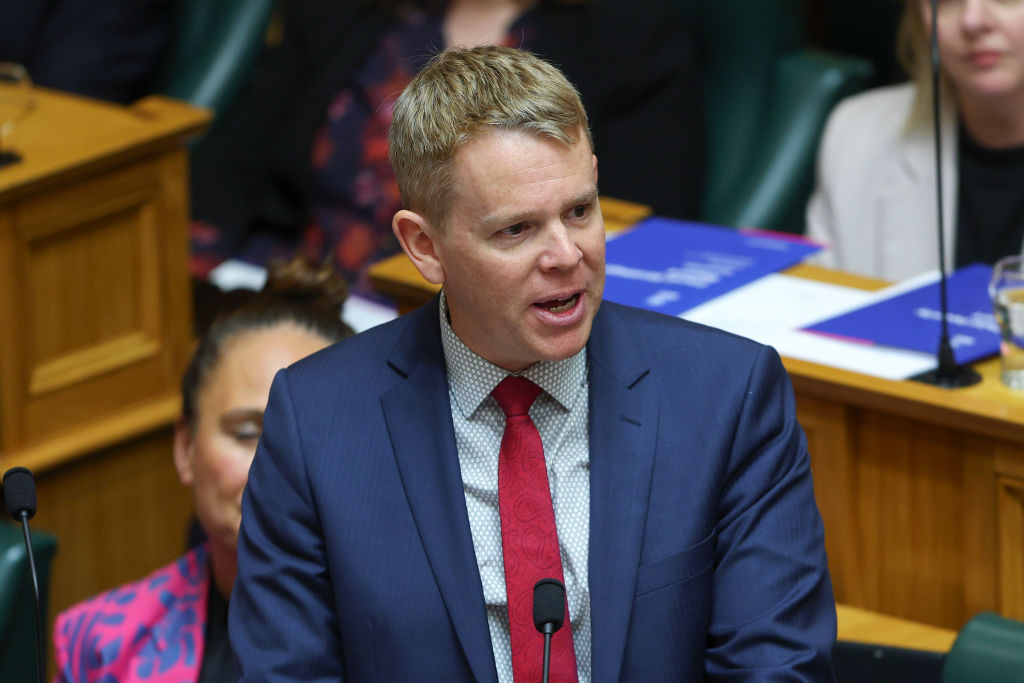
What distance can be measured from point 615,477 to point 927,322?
64cm

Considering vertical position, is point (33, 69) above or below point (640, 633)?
above

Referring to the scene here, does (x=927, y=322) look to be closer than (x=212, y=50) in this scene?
Yes

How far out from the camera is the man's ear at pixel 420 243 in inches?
56.7

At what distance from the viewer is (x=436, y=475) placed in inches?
57.2

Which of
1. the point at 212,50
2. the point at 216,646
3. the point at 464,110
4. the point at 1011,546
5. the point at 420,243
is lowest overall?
the point at 216,646

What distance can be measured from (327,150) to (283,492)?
1.74 m

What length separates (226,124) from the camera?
350 centimetres

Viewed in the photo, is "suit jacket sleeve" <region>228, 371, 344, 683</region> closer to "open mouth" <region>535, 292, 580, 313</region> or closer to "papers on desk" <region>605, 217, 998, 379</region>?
"open mouth" <region>535, 292, 580, 313</region>

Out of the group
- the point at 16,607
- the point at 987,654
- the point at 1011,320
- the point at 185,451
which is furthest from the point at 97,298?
the point at 987,654

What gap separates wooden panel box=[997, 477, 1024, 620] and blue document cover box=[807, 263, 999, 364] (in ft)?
0.56

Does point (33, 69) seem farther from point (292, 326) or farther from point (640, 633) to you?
point (640, 633)

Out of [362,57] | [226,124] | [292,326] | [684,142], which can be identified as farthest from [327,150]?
[292,326]

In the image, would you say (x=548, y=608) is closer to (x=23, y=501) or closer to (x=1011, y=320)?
(x=23, y=501)

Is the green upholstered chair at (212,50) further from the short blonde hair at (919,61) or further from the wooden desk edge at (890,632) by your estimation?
the wooden desk edge at (890,632)
